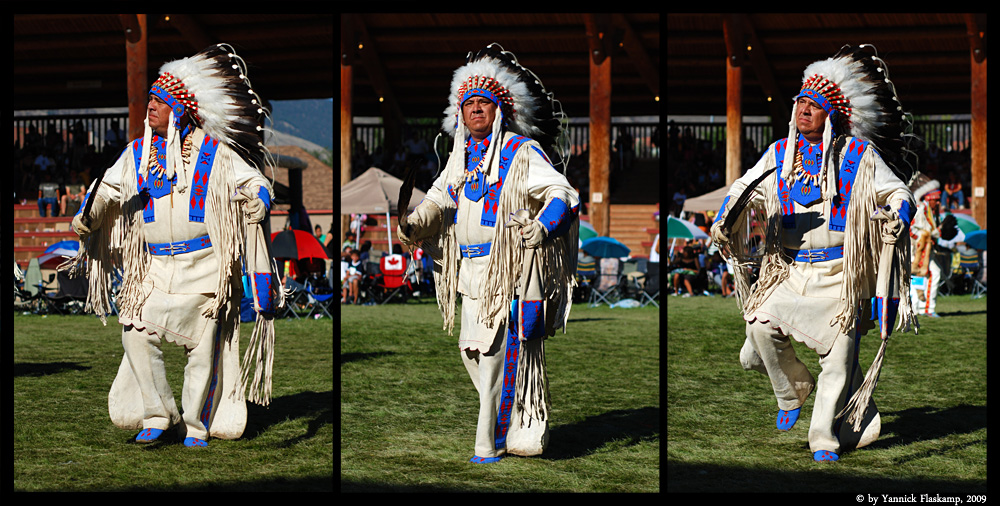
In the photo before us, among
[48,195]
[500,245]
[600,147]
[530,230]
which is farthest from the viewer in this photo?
[48,195]

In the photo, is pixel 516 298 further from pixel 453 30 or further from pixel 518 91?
pixel 453 30

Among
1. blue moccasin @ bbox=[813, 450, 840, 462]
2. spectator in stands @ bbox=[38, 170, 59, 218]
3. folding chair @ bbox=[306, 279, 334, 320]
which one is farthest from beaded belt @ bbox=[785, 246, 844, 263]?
spectator in stands @ bbox=[38, 170, 59, 218]

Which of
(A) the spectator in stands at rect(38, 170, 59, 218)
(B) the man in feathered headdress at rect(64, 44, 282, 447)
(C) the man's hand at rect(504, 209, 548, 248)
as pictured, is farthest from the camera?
(A) the spectator in stands at rect(38, 170, 59, 218)

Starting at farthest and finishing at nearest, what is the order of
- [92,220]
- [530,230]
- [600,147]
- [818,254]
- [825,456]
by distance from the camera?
[600,147], [92,220], [818,254], [825,456], [530,230]

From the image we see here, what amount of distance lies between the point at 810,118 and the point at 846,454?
133cm

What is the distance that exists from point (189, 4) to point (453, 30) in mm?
14665

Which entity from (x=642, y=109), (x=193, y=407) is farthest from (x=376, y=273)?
(x=642, y=109)

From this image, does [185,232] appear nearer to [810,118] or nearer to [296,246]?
[810,118]

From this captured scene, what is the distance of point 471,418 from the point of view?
4969 mm

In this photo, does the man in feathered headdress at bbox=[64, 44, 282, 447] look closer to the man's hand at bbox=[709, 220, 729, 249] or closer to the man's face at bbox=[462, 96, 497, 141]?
the man's face at bbox=[462, 96, 497, 141]

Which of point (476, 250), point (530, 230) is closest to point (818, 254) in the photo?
point (530, 230)

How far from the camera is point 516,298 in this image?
13.0ft

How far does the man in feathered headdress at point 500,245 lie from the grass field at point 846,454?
665mm

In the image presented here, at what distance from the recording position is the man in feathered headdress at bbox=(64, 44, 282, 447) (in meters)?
4.26
